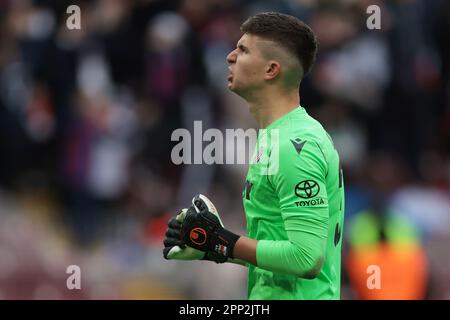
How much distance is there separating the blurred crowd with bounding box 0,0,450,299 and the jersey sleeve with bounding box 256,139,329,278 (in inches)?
187

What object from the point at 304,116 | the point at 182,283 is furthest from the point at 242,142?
the point at 304,116

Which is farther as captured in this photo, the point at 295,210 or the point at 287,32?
the point at 287,32

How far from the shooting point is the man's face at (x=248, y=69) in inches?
173

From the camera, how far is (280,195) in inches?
163

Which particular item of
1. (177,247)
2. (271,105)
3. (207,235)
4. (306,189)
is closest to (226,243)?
(207,235)

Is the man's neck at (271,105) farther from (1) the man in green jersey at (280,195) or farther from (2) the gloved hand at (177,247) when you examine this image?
(2) the gloved hand at (177,247)

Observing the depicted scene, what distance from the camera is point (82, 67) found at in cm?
1018

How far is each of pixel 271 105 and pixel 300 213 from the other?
609 mm

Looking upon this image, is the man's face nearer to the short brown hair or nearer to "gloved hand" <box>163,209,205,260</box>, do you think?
the short brown hair

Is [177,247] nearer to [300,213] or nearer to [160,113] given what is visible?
[300,213]

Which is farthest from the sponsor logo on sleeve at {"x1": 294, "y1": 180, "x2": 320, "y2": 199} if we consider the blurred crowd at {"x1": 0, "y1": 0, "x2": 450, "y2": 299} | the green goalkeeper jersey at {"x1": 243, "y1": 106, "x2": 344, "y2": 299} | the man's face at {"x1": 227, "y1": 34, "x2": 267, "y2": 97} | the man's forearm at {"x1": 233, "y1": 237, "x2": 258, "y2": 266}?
the blurred crowd at {"x1": 0, "y1": 0, "x2": 450, "y2": 299}

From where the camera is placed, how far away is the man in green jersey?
160 inches

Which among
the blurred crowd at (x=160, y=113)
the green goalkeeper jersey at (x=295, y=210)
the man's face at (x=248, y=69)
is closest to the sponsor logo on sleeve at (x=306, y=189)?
the green goalkeeper jersey at (x=295, y=210)

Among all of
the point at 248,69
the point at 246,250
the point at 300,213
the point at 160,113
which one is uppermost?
the point at 160,113
